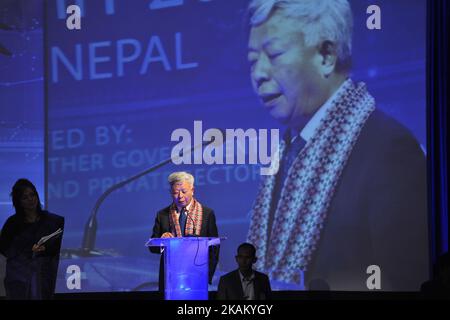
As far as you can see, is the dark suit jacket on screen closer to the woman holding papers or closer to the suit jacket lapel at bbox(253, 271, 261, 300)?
the suit jacket lapel at bbox(253, 271, 261, 300)

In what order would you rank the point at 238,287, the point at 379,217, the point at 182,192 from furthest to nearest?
the point at 379,217, the point at 182,192, the point at 238,287

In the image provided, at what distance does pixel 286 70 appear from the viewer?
615 cm

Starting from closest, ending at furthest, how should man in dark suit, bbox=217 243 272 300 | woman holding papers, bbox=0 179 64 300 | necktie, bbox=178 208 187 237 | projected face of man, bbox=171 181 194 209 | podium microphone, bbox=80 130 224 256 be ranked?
1. woman holding papers, bbox=0 179 64 300
2. man in dark suit, bbox=217 243 272 300
3. projected face of man, bbox=171 181 194 209
4. necktie, bbox=178 208 187 237
5. podium microphone, bbox=80 130 224 256

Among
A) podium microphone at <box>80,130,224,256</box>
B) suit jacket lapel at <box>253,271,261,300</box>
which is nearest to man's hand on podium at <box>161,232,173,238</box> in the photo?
Answer: suit jacket lapel at <box>253,271,261,300</box>

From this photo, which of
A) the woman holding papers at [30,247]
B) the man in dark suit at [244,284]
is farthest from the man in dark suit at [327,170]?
the woman holding papers at [30,247]

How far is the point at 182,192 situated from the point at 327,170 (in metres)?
1.97

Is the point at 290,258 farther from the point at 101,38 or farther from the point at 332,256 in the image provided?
the point at 101,38

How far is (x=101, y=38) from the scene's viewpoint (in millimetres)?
6098

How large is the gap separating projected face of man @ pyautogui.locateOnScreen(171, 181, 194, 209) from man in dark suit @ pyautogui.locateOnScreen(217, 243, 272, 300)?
0.48m

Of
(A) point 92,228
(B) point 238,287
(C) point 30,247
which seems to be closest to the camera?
(C) point 30,247

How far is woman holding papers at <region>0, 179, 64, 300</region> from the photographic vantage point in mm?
3990

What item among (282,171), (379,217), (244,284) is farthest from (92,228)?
(379,217)

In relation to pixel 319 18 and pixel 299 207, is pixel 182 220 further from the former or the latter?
pixel 319 18
